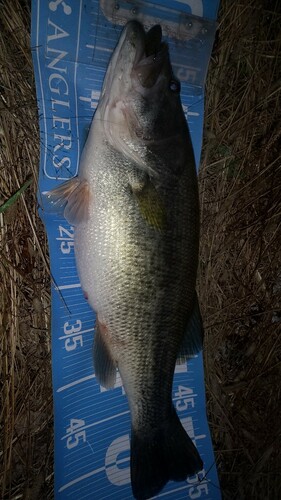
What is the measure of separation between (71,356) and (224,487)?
1.44 meters

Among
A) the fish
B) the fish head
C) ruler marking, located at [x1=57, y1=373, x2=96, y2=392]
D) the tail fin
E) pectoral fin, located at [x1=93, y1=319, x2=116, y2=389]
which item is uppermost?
the fish head

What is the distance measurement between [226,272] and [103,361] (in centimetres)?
115

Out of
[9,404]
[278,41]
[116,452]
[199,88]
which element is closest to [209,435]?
[116,452]

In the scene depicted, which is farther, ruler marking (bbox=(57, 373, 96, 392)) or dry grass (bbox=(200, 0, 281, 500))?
dry grass (bbox=(200, 0, 281, 500))

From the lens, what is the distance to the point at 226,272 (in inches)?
97.4

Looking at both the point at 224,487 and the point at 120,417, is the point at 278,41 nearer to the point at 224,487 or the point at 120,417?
the point at 120,417

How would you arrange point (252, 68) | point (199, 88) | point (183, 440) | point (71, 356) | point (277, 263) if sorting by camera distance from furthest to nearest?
point (277, 263), point (252, 68), point (199, 88), point (71, 356), point (183, 440)

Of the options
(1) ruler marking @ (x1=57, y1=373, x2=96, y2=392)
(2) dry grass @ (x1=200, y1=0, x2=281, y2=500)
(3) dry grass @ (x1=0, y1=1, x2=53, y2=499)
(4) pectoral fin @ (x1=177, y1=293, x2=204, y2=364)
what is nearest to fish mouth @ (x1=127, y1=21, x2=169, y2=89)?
(3) dry grass @ (x1=0, y1=1, x2=53, y2=499)

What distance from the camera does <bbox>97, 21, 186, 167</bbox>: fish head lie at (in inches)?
60.0

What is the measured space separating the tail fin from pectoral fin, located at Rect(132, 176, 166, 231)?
99 centimetres

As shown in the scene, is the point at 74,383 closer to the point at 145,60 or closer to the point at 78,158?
the point at 78,158

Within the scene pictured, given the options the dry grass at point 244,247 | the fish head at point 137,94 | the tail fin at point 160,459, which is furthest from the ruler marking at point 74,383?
the fish head at point 137,94

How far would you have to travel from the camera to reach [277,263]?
2.56 m

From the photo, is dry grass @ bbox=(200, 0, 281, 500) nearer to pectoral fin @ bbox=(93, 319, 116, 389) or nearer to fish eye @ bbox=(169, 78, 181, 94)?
fish eye @ bbox=(169, 78, 181, 94)
